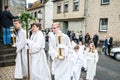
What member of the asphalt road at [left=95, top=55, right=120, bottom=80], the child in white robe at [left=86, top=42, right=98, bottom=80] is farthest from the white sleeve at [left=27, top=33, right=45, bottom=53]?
the asphalt road at [left=95, top=55, right=120, bottom=80]

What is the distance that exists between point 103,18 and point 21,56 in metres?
19.2

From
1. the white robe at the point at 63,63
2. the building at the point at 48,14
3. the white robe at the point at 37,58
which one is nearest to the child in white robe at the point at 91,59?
the white robe at the point at 63,63

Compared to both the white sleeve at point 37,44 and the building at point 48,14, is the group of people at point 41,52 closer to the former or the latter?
the white sleeve at point 37,44

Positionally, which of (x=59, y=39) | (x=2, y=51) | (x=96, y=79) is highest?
(x=59, y=39)

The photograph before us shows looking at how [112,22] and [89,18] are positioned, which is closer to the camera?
[112,22]

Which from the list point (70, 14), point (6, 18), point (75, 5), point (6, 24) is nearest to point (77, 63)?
point (6, 24)

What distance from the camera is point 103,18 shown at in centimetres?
2586

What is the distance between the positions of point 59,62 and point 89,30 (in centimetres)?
2087

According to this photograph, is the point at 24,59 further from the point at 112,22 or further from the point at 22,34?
the point at 112,22

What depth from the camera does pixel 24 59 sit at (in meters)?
7.70

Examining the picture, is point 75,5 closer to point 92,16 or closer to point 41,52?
point 92,16

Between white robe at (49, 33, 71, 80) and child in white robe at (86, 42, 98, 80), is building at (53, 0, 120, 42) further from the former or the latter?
white robe at (49, 33, 71, 80)

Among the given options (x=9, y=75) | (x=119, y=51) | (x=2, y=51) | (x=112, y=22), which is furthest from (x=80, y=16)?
(x=9, y=75)

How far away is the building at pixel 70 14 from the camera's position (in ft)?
97.5
